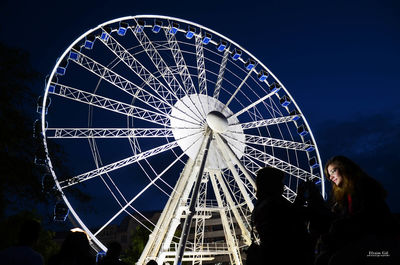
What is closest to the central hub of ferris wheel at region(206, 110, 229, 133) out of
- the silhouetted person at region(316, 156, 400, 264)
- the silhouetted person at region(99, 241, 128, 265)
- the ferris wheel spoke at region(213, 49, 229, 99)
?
the ferris wheel spoke at region(213, 49, 229, 99)

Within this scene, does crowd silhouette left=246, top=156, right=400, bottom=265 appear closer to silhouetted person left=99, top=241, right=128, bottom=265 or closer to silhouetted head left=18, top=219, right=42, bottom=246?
silhouetted head left=18, top=219, right=42, bottom=246

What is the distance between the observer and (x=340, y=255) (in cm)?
193

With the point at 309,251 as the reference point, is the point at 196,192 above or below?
above

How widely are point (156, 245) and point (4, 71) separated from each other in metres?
10.7

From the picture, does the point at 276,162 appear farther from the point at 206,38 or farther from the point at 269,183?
the point at 269,183

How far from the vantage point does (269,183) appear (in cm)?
271

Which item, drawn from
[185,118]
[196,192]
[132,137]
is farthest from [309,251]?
[185,118]

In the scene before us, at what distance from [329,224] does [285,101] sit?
2156cm

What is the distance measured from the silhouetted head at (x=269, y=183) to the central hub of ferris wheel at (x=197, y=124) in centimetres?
1474

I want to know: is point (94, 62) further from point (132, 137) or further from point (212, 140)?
point (212, 140)

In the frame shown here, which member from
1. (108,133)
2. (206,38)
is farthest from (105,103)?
(206,38)

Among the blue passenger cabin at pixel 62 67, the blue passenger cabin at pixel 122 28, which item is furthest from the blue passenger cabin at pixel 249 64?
the blue passenger cabin at pixel 62 67

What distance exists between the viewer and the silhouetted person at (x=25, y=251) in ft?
12.4

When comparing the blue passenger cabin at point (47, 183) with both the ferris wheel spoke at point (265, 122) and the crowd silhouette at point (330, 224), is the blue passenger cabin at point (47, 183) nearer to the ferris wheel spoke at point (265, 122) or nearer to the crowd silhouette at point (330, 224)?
the crowd silhouette at point (330, 224)
